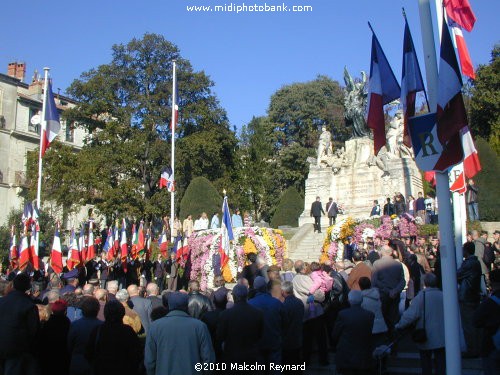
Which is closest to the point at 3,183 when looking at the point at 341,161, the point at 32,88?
the point at 32,88

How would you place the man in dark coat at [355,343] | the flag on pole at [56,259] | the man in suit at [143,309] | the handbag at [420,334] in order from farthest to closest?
the flag on pole at [56,259], the man in suit at [143,309], the handbag at [420,334], the man in dark coat at [355,343]

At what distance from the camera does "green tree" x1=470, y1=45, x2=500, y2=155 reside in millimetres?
42094

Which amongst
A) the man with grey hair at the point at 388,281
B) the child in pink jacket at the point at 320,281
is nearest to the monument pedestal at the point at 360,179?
the child in pink jacket at the point at 320,281

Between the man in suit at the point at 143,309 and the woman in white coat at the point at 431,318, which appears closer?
the woman in white coat at the point at 431,318

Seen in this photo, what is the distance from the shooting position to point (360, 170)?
29.7m

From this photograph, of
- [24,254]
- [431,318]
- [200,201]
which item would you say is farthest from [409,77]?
[200,201]

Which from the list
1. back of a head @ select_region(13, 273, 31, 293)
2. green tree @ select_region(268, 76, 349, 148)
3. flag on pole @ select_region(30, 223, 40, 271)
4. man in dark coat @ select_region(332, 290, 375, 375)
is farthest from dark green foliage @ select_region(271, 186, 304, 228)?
back of a head @ select_region(13, 273, 31, 293)

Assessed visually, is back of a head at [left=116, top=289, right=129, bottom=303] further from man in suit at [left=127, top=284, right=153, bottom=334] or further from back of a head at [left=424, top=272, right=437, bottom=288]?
back of a head at [left=424, top=272, right=437, bottom=288]

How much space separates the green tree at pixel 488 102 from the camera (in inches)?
1657

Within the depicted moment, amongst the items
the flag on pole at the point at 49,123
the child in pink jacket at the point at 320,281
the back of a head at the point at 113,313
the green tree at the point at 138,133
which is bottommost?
the back of a head at the point at 113,313

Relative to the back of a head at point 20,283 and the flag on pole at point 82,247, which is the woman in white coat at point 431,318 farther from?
the flag on pole at point 82,247

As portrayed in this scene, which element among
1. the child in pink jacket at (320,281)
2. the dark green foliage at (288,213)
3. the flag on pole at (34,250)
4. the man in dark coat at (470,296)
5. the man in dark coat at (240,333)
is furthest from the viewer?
the dark green foliage at (288,213)

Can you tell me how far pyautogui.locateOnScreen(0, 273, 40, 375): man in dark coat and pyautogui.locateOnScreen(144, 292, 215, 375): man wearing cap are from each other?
156cm

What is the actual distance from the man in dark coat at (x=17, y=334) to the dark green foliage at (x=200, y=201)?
27.2 m
